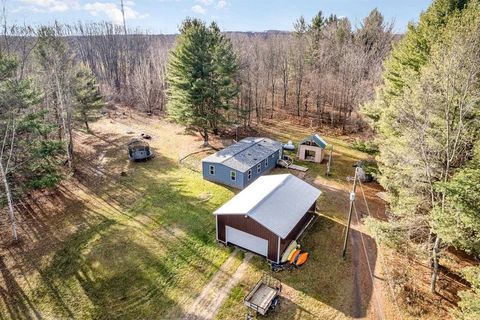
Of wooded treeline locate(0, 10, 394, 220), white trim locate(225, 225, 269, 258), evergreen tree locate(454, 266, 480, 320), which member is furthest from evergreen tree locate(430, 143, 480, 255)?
wooded treeline locate(0, 10, 394, 220)

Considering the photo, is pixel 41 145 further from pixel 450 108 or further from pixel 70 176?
pixel 450 108

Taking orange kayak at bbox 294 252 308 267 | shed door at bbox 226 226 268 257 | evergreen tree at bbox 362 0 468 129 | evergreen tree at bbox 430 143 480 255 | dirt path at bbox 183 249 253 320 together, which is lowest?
dirt path at bbox 183 249 253 320

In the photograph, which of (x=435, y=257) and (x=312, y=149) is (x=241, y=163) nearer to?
(x=312, y=149)

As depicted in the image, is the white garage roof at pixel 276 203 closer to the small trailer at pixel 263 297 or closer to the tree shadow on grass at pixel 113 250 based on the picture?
the small trailer at pixel 263 297

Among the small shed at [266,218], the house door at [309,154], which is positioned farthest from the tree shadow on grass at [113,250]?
the house door at [309,154]

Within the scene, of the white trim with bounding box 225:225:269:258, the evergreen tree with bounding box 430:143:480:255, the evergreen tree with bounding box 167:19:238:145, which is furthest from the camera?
the evergreen tree with bounding box 167:19:238:145

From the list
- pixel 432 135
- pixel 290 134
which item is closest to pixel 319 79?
pixel 290 134

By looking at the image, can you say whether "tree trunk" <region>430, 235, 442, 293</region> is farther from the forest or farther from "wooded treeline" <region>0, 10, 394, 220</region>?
"wooded treeline" <region>0, 10, 394, 220</region>

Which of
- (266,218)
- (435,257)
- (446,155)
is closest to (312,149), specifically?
(266,218)
